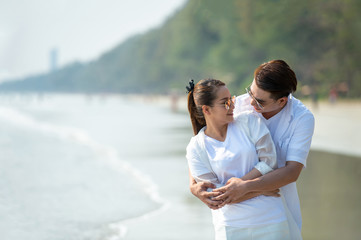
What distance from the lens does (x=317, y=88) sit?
4453 centimetres

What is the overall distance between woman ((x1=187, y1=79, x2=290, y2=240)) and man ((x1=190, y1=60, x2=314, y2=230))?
0.06 meters

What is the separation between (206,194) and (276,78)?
644mm

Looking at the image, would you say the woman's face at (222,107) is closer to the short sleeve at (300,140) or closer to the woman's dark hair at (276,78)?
the woman's dark hair at (276,78)

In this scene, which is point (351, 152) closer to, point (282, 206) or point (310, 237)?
point (310, 237)

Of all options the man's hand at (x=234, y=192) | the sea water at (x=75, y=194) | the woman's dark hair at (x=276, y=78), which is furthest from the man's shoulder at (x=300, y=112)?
the sea water at (x=75, y=194)

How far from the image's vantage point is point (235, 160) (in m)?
2.59

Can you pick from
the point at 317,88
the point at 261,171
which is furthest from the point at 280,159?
the point at 317,88

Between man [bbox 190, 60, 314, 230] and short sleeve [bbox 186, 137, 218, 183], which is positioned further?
short sleeve [bbox 186, 137, 218, 183]

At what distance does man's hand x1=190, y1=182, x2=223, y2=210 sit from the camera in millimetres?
2586

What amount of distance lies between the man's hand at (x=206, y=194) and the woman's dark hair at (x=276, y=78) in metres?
0.54

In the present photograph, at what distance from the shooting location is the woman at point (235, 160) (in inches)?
102

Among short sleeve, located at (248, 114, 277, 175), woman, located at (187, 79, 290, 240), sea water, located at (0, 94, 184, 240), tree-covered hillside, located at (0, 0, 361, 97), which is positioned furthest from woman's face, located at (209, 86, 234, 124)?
tree-covered hillside, located at (0, 0, 361, 97)

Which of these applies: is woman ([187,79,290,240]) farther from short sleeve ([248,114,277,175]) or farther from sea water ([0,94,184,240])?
sea water ([0,94,184,240])

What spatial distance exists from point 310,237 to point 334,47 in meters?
41.3
